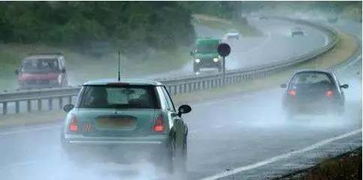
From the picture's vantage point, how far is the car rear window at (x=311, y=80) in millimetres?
34494

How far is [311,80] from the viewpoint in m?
35.8

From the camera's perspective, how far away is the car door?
53.9 feet

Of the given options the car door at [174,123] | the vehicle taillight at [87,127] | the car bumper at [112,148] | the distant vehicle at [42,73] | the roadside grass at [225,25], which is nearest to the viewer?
the car bumper at [112,148]

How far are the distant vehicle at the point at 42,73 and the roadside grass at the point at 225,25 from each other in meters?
96.1

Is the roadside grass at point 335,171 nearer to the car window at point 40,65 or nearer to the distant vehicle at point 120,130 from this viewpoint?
the distant vehicle at point 120,130

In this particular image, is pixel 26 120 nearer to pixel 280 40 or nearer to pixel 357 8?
pixel 280 40

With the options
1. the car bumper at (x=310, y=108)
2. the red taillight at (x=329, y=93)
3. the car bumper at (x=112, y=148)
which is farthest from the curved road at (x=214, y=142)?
the red taillight at (x=329, y=93)

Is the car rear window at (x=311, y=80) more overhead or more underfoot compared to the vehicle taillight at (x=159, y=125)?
more underfoot

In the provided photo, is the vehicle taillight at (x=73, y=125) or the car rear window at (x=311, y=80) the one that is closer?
the vehicle taillight at (x=73, y=125)

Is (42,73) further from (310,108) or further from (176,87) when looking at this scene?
(310,108)

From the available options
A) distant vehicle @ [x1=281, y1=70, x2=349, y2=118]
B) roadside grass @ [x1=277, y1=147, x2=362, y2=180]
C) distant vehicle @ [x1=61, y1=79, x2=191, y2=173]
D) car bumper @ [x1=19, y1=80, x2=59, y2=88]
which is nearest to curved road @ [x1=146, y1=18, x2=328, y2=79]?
car bumper @ [x1=19, y1=80, x2=59, y2=88]

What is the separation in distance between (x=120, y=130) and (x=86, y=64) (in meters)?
62.4

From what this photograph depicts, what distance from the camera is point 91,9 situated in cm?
9150

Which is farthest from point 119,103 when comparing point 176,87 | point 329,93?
point 176,87
